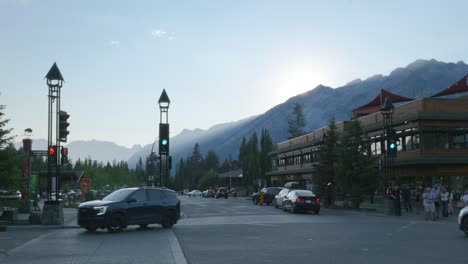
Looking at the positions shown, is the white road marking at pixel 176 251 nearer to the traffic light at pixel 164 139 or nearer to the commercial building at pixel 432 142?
the traffic light at pixel 164 139

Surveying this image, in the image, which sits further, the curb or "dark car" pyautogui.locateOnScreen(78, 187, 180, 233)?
the curb

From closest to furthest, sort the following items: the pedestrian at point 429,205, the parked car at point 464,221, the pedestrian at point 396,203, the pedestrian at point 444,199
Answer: the parked car at point 464,221, the pedestrian at point 429,205, the pedestrian at point 444,199, the pedestrian at point 396,203

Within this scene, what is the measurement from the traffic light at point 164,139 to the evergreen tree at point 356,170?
16.2 m

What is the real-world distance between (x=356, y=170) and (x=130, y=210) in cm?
2321

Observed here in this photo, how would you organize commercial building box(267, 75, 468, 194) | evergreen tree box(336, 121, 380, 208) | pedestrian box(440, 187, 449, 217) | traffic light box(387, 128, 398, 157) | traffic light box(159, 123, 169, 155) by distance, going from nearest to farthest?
traffic light box(159, 123, 169, 155) < pedestrian box(440, 187, 449, 217) < traffic light box(387, 128, 398, 157) < evergreen tree box(336, 121, 380, 208) < commercial building box(267, 75, 468, 194)

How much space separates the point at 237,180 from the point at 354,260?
140m

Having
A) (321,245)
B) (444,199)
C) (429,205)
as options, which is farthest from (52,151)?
(444,199)

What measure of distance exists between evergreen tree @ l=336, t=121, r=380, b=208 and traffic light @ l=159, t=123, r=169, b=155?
16190 mm

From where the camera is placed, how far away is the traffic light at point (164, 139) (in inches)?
1126

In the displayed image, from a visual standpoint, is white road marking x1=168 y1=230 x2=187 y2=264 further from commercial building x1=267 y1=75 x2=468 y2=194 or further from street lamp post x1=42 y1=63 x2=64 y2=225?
commercial building x1=267 y1=75 x2=468 y2=194

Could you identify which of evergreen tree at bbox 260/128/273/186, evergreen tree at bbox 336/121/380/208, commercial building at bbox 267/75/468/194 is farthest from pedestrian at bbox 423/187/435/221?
evergreen tree at bbox 260/128/273/186

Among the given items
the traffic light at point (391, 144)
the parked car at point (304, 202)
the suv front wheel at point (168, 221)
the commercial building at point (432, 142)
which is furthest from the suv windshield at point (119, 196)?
the commercial building at point (432, 142)

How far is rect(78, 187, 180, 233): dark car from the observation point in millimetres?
19484

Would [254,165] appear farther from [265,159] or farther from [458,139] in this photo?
[458,139]
